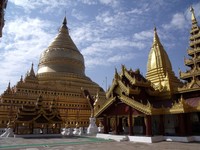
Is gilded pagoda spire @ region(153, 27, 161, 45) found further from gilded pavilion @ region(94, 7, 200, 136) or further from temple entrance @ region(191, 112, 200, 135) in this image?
temple entrance @ region(191, 112, 200, 135)

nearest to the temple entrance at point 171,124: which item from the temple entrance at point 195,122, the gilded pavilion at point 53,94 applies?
the temple entrance at point 195,122

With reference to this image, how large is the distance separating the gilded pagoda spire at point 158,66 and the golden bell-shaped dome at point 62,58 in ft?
85.1

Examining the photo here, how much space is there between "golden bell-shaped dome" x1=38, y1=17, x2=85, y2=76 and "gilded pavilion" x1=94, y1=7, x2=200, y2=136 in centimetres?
2802

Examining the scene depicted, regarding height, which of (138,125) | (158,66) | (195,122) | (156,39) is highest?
(156,39)

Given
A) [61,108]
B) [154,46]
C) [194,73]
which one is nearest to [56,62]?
[61,108]

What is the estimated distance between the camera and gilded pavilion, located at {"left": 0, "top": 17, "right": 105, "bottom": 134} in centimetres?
2667

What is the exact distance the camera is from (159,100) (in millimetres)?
19984

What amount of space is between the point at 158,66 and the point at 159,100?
5.81 m

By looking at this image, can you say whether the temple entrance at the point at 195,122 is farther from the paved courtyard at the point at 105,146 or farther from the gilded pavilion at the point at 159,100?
the paved courtyard at the point at 105,146

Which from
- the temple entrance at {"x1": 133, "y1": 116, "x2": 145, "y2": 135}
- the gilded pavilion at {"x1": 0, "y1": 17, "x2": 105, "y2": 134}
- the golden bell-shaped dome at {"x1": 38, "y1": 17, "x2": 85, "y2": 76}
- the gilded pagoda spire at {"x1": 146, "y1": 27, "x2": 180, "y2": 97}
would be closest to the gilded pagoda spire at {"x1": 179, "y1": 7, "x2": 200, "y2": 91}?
the gilded pagoda spire at {"x1": 146, "y1": 27, "x2": 180, "y2": 97}

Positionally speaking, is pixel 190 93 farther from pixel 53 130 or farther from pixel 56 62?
pixel 56 62

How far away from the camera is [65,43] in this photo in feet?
172

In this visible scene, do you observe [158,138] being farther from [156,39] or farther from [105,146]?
[156,39]

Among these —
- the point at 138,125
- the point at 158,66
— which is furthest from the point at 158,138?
the point at 158,66
